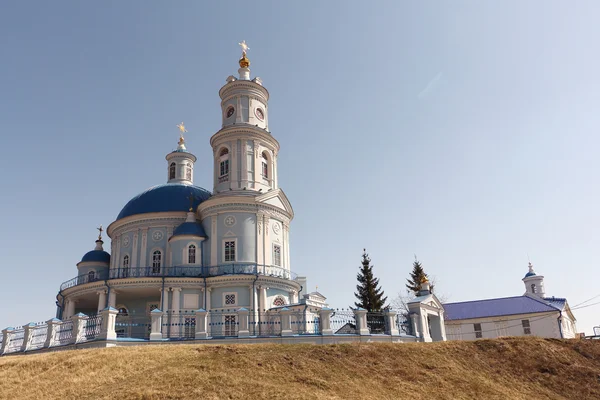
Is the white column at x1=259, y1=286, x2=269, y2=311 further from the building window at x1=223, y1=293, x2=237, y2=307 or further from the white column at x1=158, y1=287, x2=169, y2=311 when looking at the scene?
the white column at x1=158, y1=287, x2=169, y2=311

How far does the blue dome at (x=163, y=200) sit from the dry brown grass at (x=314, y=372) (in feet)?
59.9

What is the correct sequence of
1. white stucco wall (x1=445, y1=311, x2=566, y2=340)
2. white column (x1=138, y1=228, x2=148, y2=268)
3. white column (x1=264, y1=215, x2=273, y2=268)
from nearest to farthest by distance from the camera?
white column (x1=264, y1=215, x2=273, y2=268) → white column (x1=138, y1=228, x2=148, y2=268) → white stucco wall (x1=445, y1=311, x2=566, y2=340)

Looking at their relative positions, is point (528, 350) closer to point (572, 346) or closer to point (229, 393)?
point (572, 346)

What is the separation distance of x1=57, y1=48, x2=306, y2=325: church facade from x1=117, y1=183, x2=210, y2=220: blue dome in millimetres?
70

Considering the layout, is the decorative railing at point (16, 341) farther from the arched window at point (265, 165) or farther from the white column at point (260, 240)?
the arched window at point (265, 165)

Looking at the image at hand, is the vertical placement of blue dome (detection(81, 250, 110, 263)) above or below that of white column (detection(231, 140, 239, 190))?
below

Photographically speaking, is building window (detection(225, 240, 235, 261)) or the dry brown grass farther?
building window (detection(225, 240, 235, 261))

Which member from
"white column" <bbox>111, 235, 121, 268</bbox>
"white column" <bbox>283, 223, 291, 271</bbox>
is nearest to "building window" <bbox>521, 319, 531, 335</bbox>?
"white column" <bbox>283, 223, 291, 271</bbox>

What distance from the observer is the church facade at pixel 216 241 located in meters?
29.4

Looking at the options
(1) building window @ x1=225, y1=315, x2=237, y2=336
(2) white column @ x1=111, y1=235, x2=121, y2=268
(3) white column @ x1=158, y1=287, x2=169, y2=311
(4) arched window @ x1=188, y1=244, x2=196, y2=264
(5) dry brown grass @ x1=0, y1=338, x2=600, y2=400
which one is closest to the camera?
(5) dry brown grass @ x1=0, y1=338, x2=600, y2=400

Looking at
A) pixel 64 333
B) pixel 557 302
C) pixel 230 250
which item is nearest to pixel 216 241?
pixel 230 250

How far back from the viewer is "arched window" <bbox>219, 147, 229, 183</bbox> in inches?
1329

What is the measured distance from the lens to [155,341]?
69.0 feet

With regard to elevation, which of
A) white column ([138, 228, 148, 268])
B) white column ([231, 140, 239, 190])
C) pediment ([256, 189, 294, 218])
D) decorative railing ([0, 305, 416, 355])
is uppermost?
white column ([231, 140, 239, 190])
